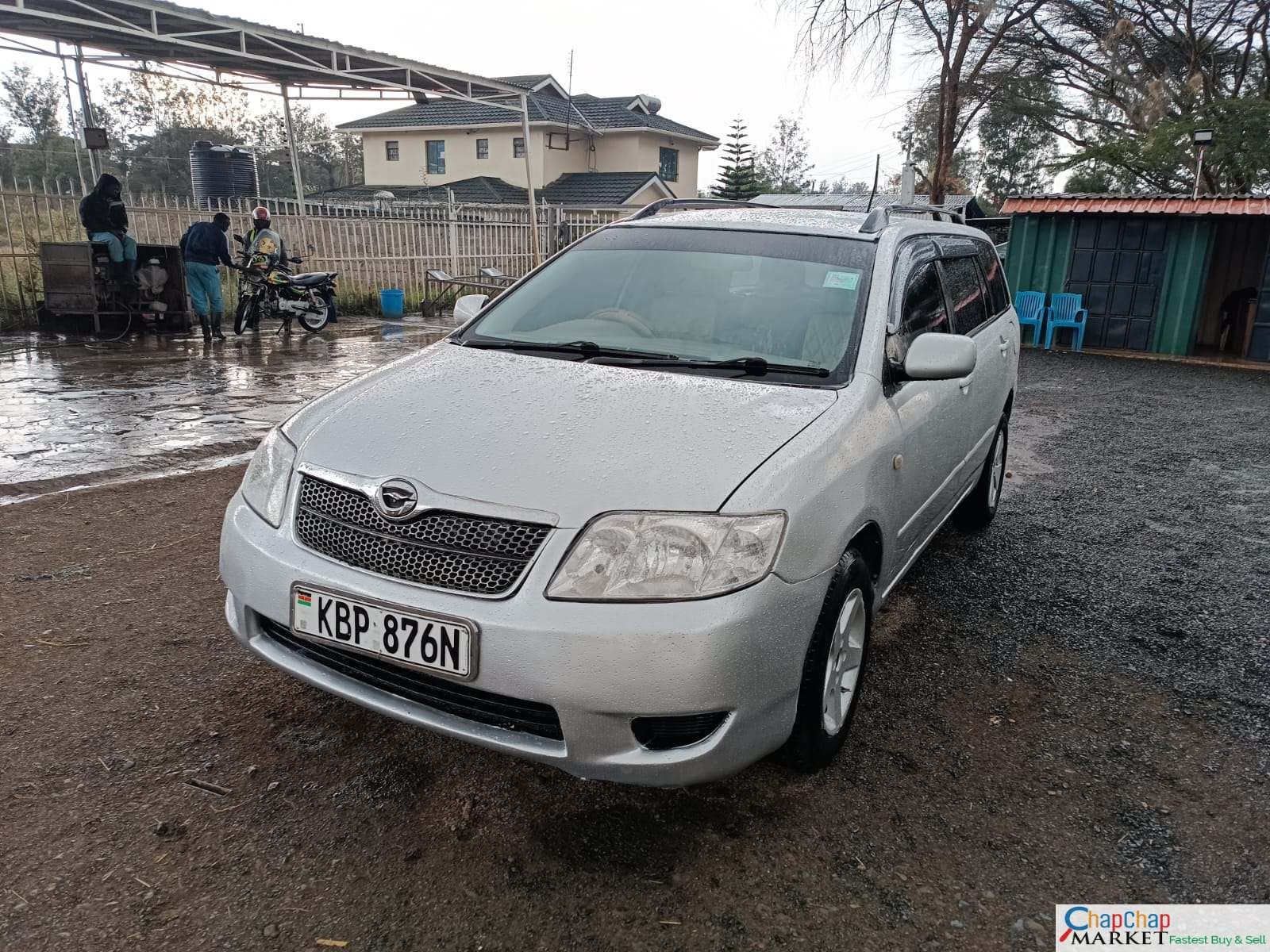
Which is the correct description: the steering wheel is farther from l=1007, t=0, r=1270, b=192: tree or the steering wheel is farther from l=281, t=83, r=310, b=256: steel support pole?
l=1007, t=0, r=1270, b=192: tree

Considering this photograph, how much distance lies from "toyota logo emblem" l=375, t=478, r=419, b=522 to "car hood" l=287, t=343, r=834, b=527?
0.04m

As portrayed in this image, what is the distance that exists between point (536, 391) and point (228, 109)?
5177 cm

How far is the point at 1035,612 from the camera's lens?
3.97 m

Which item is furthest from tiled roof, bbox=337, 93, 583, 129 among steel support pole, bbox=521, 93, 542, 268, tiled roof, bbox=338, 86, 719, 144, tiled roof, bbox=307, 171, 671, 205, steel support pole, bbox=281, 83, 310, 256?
steel support pole, bbox=281, 83, 310, 256

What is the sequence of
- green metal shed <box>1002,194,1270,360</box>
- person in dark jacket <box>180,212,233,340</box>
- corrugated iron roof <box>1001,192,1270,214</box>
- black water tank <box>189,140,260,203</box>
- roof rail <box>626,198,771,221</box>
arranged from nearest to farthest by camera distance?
roof rail <box>626,198,771,221</box> → person in dark jacket <box>180,212,233,340</box> → corrugated iron roof <box>1001,192,1270,214</box> → green metal shed <box>1002,194,1270,360</box> → black water tank <box>189,140,260,203</box>

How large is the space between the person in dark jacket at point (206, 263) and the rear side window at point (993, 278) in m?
9.65

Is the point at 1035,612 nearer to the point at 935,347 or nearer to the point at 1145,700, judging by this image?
the point at 1145,700

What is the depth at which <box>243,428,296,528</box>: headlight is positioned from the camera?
2.51 m

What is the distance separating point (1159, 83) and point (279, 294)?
2298cm

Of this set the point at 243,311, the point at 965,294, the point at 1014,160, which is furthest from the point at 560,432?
the point at 1014,160

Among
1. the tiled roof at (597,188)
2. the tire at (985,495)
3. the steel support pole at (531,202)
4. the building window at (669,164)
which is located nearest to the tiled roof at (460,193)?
the tiled roof at (597,188)

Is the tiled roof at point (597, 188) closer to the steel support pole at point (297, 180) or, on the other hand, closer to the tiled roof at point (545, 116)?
the tiled roof at point (545, 116)

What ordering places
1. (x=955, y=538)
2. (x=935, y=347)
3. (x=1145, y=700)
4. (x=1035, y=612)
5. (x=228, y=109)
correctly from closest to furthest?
(x=935, y=347)
(x=1145, y=700)
(x=1035, y=612)
(x=955, y=538)
(x=228, y=109)

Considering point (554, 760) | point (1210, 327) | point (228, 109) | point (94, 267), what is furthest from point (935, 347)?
point (228, 109)
